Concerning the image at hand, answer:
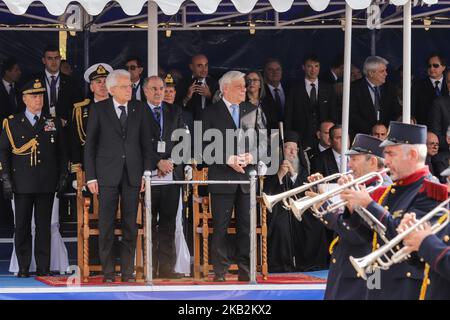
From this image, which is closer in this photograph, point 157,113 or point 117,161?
point 117,161

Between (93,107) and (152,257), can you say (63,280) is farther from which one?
(93,107)

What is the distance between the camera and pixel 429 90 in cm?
1559

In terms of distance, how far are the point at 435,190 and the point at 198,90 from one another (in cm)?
678

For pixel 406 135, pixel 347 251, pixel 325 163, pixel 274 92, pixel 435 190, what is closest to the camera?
pixel 435 190

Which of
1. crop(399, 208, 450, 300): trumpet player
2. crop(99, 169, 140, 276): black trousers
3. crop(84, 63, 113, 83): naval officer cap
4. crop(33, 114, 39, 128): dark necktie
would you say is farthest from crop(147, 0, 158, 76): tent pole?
crop(399, 208, 450, 300): trumpet player

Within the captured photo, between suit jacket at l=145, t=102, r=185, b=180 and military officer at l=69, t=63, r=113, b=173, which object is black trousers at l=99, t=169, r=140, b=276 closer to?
suit jacket at l=145, t=102, r=185, b=180

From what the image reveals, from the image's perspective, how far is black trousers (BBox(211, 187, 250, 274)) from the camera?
43.1 feet

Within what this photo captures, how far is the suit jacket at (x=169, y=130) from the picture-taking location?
13.4 metres

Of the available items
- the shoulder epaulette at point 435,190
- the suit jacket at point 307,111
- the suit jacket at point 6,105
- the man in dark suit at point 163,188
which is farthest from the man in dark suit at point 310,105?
the shoulder epaulette at point 435,190

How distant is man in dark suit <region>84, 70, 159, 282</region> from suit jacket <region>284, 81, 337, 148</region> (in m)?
2.42

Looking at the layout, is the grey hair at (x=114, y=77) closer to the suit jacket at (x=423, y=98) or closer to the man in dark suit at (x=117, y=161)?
the man in dark suit at (x=117, y=161)

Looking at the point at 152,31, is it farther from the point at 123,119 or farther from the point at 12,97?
the point at 12,97

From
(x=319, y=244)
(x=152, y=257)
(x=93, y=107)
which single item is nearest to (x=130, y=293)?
(x=152, y=257)

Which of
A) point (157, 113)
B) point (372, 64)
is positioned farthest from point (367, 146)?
point (372, 64)
